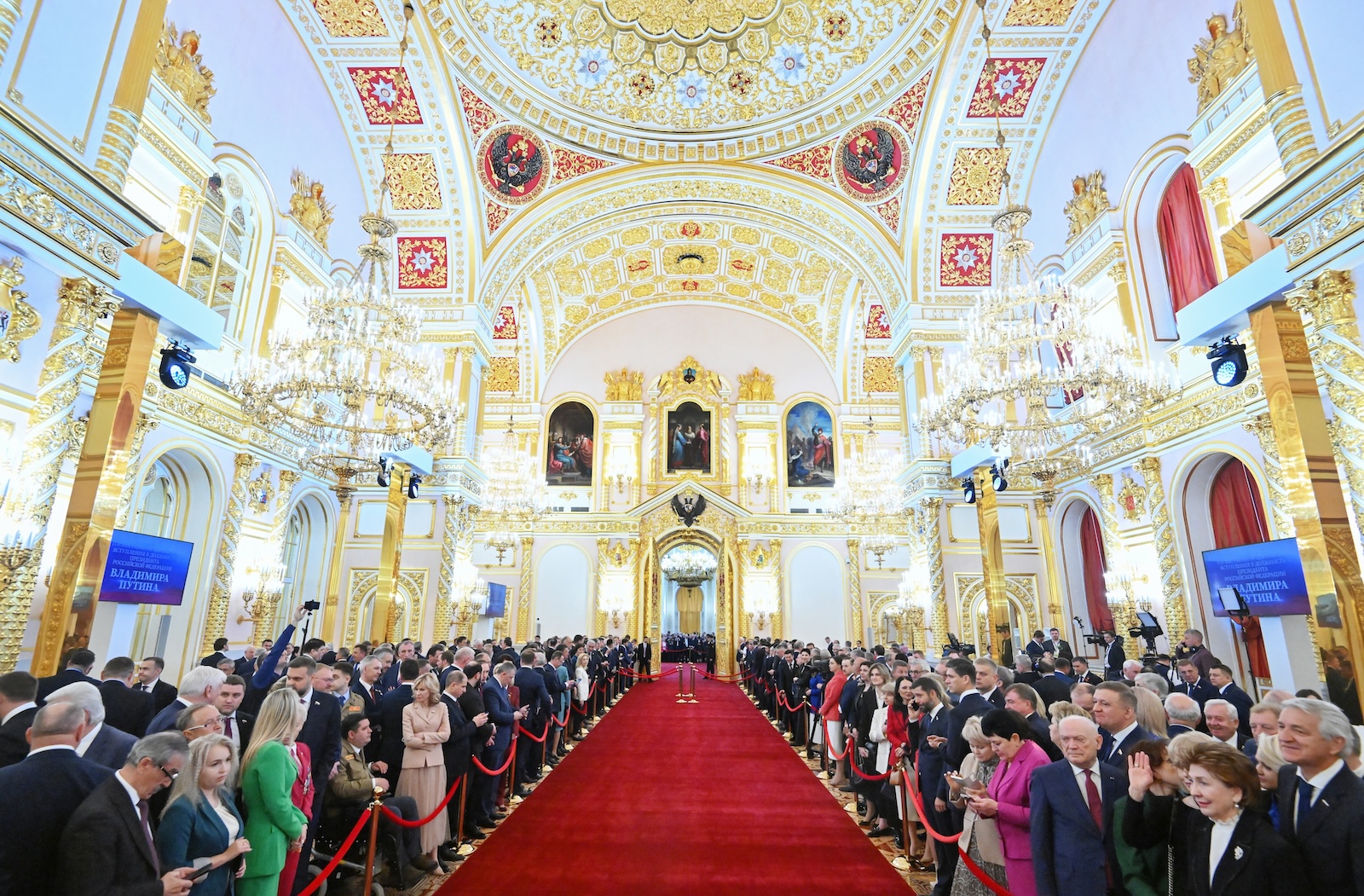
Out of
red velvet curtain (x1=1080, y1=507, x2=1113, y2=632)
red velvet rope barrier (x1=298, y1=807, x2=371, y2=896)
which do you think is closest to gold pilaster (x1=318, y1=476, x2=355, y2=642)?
red velvet rope barrier (x1=298, y1=807, x2=371, y2=896)

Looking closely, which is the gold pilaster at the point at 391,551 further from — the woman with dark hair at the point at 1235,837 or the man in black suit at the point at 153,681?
the woman with dark hair at the point at 1235,837

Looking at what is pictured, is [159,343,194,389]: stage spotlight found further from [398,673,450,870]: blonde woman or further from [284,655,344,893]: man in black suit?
[284,655,344,893]: man in black suit

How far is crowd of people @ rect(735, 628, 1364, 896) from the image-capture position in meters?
2.19

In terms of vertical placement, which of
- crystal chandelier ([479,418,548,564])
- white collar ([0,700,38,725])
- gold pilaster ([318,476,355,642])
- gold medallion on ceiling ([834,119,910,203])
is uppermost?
gold medallion on ceiling ([834,119,910,203])

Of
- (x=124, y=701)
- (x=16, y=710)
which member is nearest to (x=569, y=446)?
(x=124, y=701)

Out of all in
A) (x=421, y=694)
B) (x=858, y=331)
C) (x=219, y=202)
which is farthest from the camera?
(x=858, y=331)

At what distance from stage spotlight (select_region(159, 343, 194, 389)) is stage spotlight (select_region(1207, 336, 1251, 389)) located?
11460 mm

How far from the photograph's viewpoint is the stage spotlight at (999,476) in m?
11.0

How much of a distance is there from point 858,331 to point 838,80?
920 cm

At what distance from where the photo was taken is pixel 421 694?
4.95m

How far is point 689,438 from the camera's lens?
23156 millimetres

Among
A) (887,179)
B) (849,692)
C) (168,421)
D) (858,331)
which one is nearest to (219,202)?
(168,421)

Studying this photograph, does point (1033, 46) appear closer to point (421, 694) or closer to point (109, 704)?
point (421, 694)

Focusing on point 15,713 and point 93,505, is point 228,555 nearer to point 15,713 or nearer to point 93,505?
point 93,505
